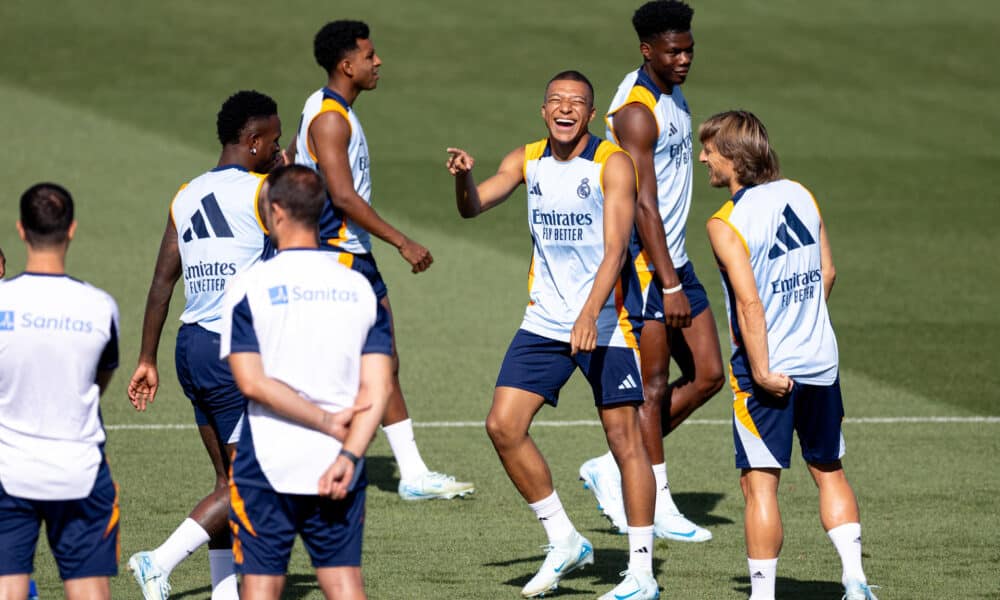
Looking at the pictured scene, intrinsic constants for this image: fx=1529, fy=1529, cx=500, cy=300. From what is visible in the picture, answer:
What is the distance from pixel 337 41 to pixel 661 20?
1.82 m

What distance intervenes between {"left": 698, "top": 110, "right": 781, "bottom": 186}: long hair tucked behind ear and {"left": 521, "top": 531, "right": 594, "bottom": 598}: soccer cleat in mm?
1937

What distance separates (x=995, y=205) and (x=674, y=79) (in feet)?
43.9

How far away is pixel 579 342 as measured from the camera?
22.8 ft

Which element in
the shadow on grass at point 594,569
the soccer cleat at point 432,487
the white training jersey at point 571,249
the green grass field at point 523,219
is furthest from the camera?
the soccer cleat at point 432,487

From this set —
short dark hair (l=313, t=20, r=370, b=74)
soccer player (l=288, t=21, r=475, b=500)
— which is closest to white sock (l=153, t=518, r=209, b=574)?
soccer player (l=288, t=21, r=475, b=500)

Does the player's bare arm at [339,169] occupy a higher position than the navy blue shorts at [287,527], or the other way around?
the player's bare arm at [339,169]

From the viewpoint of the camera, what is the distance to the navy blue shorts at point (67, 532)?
5.37 metres

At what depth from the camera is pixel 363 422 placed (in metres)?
5.20

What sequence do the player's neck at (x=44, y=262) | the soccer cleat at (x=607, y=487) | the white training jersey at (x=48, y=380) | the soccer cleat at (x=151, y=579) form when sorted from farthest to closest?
the soccer cleat at (x=607, y=487) → the soccer cleat at (x=151, y=579) → the player's neck at (x=44, y=262) → the white training jersey at (x=48, y=380)

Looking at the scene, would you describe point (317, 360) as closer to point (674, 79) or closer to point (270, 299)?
point (270, 299)

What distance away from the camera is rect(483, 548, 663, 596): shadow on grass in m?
7.61

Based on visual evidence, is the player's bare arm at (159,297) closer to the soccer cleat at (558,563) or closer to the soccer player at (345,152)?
the soccer player at (345,152)

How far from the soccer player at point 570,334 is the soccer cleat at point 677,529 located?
1066 mm

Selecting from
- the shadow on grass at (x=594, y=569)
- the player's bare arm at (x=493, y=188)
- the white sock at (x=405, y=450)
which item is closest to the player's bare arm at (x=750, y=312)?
the player's bare arm at (x=493, y=188)
